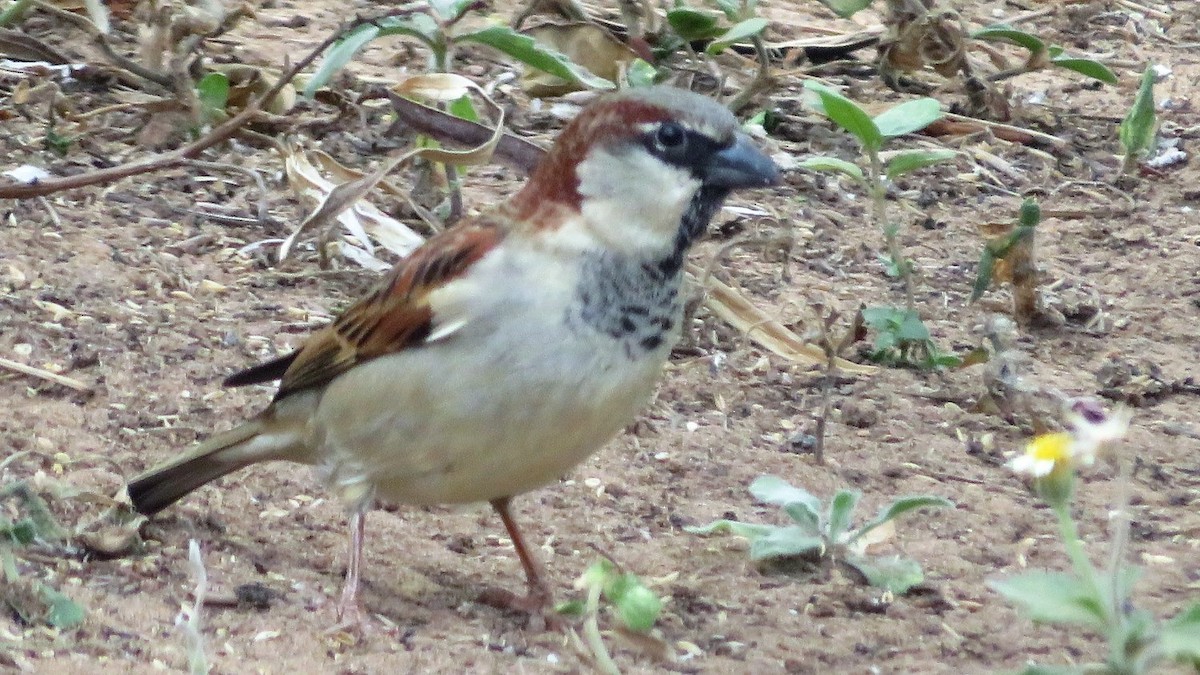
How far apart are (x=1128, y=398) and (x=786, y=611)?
157 cm

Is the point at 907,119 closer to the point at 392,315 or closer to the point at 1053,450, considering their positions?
the point at 392,315

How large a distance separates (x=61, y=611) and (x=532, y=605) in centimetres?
93

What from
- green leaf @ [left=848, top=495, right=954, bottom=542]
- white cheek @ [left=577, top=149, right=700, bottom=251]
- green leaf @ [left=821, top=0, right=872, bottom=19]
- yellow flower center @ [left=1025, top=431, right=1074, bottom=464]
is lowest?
green leaf @ [left=821, top=0, right=872, bottom=19]

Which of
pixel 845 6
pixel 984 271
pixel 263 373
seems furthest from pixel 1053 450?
pixel 845 6

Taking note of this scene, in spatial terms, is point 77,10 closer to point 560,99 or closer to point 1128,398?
point 560,99

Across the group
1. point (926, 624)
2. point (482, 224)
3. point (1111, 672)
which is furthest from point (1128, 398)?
point (1111, 672)

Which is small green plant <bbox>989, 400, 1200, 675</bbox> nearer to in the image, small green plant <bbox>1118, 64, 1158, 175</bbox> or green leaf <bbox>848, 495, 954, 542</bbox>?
green leaf <bbox>848, 495, 954, 542</bbox>

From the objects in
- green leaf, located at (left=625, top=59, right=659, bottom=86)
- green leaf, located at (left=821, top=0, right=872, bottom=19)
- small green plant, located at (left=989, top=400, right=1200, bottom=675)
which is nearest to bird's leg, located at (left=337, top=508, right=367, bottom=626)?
small green plant, located at (left=989, top=400, right=1200, bottom=675)

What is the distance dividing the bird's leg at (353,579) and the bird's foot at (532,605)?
0.92ft

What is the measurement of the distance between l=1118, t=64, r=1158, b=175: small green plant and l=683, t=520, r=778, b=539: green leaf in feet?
9.34

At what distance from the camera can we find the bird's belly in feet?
9.76

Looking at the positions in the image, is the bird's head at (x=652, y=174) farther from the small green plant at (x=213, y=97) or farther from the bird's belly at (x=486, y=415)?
the small green plant at (x=213, y=97)

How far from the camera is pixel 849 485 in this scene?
12.8 ft

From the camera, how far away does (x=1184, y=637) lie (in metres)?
1.95
